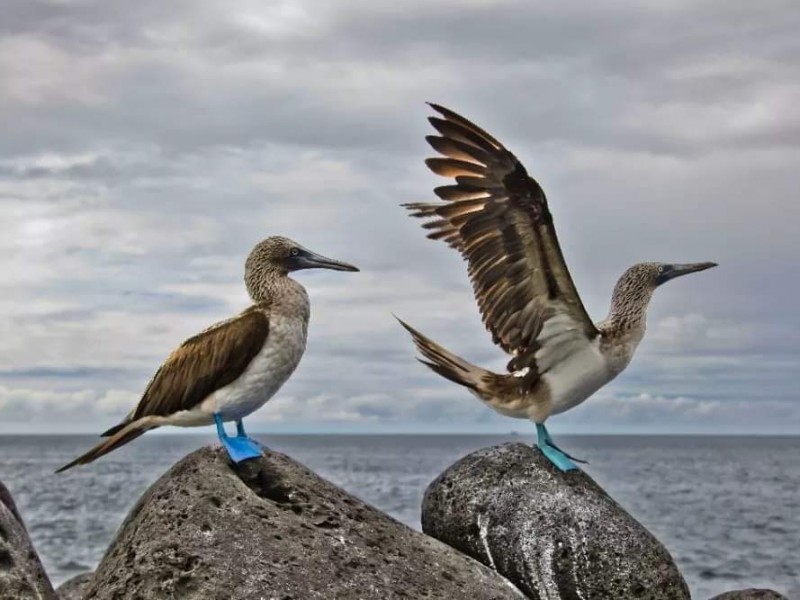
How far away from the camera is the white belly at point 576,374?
10.3 m

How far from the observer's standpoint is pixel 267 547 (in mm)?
8055

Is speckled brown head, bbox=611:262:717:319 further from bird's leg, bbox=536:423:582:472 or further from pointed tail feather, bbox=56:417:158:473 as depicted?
pointed tail feather, bbox=56:417:158:473

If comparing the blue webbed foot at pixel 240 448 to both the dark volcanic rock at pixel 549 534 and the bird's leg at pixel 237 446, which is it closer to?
the bird's leg at pixel 237 446

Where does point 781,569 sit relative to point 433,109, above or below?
below

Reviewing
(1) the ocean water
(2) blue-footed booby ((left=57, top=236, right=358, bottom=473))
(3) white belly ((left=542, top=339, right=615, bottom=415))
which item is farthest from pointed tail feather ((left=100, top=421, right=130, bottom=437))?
(1) the ocean water

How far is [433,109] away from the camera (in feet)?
30.9

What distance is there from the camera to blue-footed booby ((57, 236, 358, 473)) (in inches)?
341

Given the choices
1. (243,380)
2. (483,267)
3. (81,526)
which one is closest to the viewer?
(243,380)

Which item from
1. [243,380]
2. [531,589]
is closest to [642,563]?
[531,589]

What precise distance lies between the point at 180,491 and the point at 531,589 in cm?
302

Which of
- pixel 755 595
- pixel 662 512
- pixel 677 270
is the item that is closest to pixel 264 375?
pixel 677 270

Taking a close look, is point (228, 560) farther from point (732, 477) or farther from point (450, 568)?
point (732, 477)

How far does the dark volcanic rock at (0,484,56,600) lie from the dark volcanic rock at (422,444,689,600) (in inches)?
122

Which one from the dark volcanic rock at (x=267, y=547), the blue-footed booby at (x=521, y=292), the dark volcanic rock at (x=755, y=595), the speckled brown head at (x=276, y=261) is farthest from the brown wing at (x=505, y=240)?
the dark volcanic rock at (x=755, y=595)
